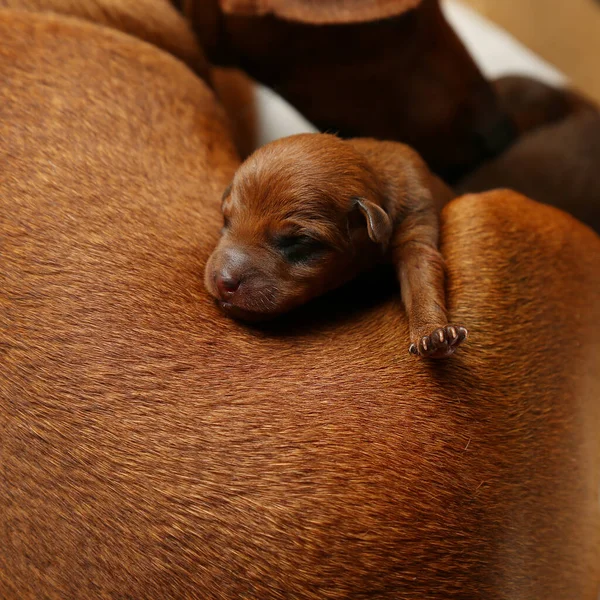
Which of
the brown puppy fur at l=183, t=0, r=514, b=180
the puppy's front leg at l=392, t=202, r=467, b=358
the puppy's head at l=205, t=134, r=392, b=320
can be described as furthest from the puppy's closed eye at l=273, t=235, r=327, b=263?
the brown puppy fur at l=183, t=0, r=514, b=180

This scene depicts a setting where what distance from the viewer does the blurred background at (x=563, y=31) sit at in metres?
3.62

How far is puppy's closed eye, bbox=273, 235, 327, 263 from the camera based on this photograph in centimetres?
144

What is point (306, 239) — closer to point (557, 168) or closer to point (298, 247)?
point (298, 247)

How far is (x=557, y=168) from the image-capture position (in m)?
2.49

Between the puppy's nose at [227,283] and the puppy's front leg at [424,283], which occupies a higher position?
the puppy's nose at [227,283]

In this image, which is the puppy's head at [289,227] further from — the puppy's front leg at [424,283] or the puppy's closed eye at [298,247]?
the puppy's front leg at [424,283]

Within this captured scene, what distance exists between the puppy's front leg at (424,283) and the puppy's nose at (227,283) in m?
0.38

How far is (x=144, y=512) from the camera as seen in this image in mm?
1203

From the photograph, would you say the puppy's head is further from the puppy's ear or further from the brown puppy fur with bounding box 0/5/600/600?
the brown puppy fur with bounding box 0/5/600/600

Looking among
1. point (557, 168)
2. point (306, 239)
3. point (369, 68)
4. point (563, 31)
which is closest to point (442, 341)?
point (306, 239)

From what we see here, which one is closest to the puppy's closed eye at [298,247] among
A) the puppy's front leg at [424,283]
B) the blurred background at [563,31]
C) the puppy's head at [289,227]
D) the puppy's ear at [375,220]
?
the puppy's head at [289,227]

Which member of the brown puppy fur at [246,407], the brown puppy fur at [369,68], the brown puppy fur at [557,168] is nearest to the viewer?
the brown puppy fur at [246,407]

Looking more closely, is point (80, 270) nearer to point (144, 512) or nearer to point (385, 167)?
point (144, 512)

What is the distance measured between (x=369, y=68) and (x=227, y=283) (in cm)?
120
